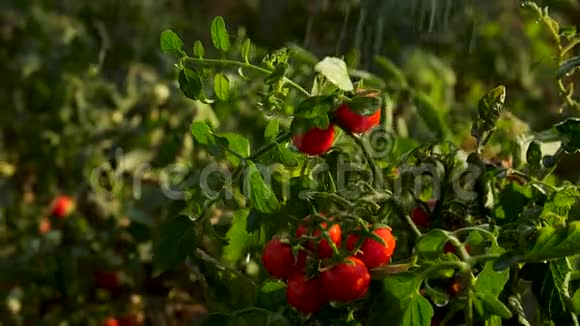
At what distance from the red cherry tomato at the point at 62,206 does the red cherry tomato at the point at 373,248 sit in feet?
3.80

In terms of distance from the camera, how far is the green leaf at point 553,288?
804mm

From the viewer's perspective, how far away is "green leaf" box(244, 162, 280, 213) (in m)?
0.79

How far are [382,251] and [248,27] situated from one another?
2.83 m

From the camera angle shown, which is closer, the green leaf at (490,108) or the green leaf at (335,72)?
the green leaf at (335,72)

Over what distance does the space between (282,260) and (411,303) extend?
0.10 metres

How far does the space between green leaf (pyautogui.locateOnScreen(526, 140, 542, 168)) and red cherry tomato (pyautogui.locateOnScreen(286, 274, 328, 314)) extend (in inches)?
10.3

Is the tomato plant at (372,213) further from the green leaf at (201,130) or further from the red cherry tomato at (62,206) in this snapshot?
the red cherry tomato at (62,206)

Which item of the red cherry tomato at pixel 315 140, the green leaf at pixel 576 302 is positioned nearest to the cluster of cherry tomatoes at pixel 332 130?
the red cherry tomato at pixel 315 140

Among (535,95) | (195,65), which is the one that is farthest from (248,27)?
(195,65)

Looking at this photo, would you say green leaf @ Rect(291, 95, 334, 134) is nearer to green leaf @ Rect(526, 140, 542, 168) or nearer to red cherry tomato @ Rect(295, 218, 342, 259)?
red cherry tomato @ Rect(295, 218, 342, 259)

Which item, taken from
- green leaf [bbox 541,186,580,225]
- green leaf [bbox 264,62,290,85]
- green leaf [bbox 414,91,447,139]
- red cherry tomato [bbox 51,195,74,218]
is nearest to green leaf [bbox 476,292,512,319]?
green leaf [bbox 541,186,580,225]

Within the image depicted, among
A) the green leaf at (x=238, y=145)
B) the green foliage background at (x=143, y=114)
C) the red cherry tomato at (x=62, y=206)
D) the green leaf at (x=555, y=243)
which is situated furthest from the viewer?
the red cherry tomato at (x=62, y=206)

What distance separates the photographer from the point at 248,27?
140 inches

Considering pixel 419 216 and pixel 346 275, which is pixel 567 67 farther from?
pixel 346 275
